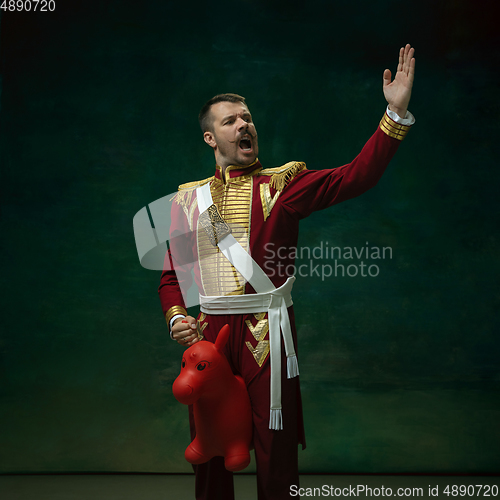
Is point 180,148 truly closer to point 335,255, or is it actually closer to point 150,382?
point 335,255

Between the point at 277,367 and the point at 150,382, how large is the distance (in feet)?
6.52

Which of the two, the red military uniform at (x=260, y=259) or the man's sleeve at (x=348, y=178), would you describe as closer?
the man's sleeve at (x=348, y=178)

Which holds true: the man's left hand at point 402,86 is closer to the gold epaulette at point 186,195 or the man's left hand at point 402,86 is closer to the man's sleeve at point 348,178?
the man's sleeve at point 348,178

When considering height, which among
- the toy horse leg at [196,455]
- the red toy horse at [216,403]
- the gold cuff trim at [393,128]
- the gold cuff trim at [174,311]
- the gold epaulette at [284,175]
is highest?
the gold cuff trim at [393,128]

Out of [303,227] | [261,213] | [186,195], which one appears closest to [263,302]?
[261,213]

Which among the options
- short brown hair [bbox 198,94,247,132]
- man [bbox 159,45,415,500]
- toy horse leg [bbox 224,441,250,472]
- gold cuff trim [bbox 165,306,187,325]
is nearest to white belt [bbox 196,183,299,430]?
man [bbox 159,45,415,500]

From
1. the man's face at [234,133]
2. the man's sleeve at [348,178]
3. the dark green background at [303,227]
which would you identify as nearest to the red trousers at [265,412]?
the man's sleeve at [348,178]

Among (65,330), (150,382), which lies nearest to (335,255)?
(150,382)

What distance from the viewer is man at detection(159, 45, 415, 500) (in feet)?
6.49

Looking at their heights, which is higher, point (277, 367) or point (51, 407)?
point (277, 367)

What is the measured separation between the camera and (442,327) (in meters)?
3.67

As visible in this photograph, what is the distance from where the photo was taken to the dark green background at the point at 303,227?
3664 millimetres

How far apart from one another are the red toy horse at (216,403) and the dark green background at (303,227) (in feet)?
5.87

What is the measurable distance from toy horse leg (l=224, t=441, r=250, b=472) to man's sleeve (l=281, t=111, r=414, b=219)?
38.0 inches
